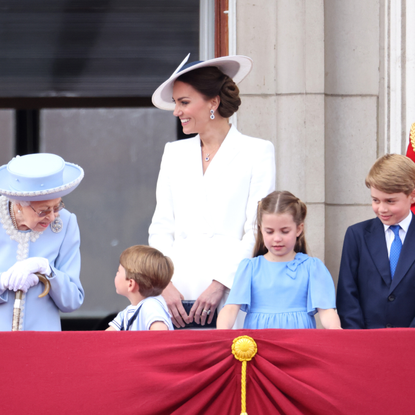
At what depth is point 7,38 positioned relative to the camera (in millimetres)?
4973

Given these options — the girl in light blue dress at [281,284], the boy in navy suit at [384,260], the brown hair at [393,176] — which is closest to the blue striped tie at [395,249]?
the boy in navy suit at [384,260]

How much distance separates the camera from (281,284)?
97.8 inches

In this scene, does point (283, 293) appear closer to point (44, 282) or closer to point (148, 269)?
point (148, 269)

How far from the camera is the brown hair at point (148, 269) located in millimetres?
2494

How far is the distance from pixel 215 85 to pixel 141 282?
1009 mm

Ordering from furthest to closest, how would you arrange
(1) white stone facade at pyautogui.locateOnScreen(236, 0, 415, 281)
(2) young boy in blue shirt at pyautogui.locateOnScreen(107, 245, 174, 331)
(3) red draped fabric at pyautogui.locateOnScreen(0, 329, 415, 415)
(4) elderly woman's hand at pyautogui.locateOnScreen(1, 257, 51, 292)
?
1. (1) white stone facade at pyautogui.locateOnScreen(236, 0, 415, 281)
2. (2) young boy in blue shirt at pyautogui.locateOnScreen(107, 245, 174, 331)
3. (4) elderly woman's hand at pyautogui.locateOnScreen(1, 257, 51, 292)
4. (3) red draped fabric at pyautogui.locateOnScreen(0, 329, 415, 415)

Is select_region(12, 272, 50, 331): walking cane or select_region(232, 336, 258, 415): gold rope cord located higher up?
select_region(12, 272, 50, 331): walking cane

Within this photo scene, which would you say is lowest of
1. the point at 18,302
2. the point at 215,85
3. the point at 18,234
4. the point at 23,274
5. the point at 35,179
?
the point at 18,302

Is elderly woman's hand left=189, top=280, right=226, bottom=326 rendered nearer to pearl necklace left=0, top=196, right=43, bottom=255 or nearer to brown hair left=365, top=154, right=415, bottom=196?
pearl necklace left=0, top=196, right=43, bottom=255

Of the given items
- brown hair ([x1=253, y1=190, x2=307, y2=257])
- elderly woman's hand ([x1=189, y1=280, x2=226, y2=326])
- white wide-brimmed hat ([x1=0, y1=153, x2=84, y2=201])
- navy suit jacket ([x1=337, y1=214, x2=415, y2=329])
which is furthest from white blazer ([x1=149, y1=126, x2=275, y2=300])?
white wide-brimmed hat ([x1=0, y1=153, x2=84, y2=201])

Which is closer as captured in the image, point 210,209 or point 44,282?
point 44,282

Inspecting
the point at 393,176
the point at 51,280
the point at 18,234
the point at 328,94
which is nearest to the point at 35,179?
the point at 18,234

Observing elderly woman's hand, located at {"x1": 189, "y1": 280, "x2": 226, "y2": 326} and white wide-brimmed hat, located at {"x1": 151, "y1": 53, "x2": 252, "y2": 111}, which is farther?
white wide-brimmed hat, located at {"x1": 151, "y1": 53, "x2": 252, "y2": 111}

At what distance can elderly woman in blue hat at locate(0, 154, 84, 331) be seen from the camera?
238 cm
